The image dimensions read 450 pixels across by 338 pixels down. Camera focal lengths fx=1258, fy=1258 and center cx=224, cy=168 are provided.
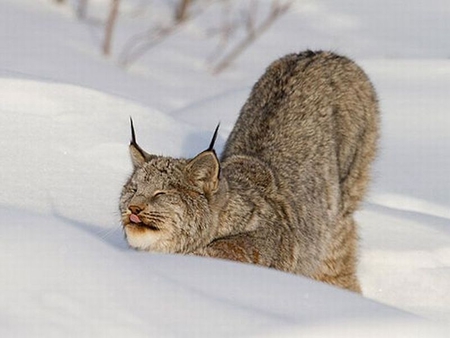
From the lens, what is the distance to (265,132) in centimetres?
545

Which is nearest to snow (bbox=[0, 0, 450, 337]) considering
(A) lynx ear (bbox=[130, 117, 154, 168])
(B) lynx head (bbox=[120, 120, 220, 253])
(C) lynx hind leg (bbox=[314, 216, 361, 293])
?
(C) lynx hind leg (bbox=[314, 216, 361, 293])

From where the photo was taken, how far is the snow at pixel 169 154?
3.18 meters

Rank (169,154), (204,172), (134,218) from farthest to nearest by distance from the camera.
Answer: (169,154) < (204,172) < (134,218)

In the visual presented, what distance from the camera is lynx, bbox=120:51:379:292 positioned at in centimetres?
458

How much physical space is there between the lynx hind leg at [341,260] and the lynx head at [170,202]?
108 cm

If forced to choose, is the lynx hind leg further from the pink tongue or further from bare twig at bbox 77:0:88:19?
bare twig at bbox 77:0:88:19

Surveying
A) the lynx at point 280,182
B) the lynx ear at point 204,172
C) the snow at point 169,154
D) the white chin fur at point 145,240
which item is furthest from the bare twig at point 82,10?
the white chin fur at point 145,240

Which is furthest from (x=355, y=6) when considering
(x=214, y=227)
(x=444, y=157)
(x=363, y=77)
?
(x=214, y=227)

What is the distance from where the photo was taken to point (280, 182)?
5207mm

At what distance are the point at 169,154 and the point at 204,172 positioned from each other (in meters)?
1.81

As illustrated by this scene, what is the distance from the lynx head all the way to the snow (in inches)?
7.1

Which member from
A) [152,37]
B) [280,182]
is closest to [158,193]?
[280,182]

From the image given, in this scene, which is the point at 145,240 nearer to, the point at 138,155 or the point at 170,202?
the point at 170,202

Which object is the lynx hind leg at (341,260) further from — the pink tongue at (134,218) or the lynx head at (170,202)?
the pink tongue at (134,218)
